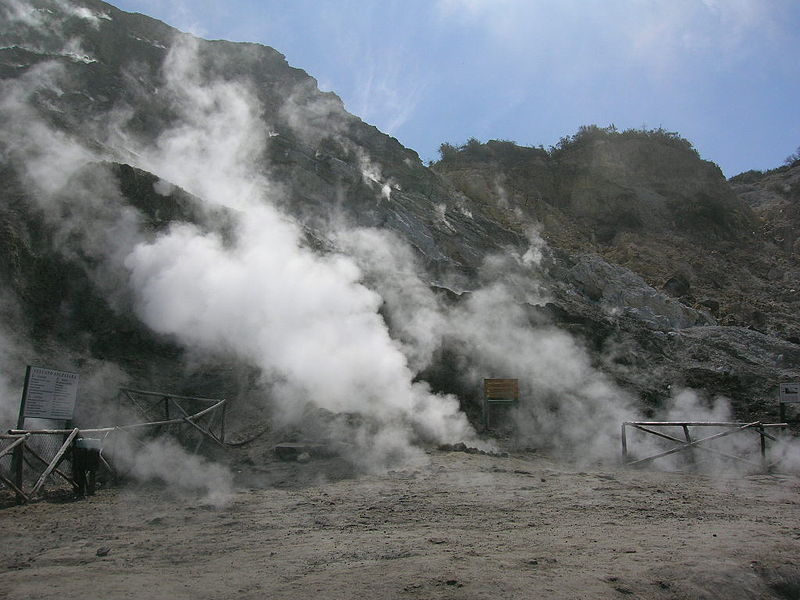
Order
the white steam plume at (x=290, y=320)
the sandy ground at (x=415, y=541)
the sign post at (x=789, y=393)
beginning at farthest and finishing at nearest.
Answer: the sign post at (x=789, y=393)
the white steam plume at (x=290, y=320)
the sandy ground at (x=415, y=541)

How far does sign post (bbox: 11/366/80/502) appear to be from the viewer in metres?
7.18

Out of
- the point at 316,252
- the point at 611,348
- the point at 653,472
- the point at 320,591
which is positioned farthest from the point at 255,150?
the point at 320,591

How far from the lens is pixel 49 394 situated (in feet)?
24.3

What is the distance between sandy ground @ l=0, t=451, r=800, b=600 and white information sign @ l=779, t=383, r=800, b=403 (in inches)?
133

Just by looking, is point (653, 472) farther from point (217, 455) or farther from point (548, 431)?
point (217, 455)

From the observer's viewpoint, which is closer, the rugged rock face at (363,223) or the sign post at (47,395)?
the sign post at (47,395)

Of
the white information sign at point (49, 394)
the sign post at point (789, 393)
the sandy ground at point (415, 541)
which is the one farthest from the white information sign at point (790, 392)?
the white information sign at point (49, 394)

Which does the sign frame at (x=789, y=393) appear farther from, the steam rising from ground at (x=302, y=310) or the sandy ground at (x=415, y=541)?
the sandy ground at (x=415, y=541)

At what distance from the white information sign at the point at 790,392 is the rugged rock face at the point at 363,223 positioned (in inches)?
92.3

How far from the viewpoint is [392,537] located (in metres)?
5.50

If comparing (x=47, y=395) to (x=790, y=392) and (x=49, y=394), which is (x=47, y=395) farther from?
(x=790, y=392)

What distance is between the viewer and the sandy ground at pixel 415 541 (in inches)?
171

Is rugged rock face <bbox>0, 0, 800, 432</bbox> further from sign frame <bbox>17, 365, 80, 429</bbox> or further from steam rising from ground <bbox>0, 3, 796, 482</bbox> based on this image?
sign frame <bbox>17, 365, 80, 429</bbox>

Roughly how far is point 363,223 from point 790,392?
11669 mm
